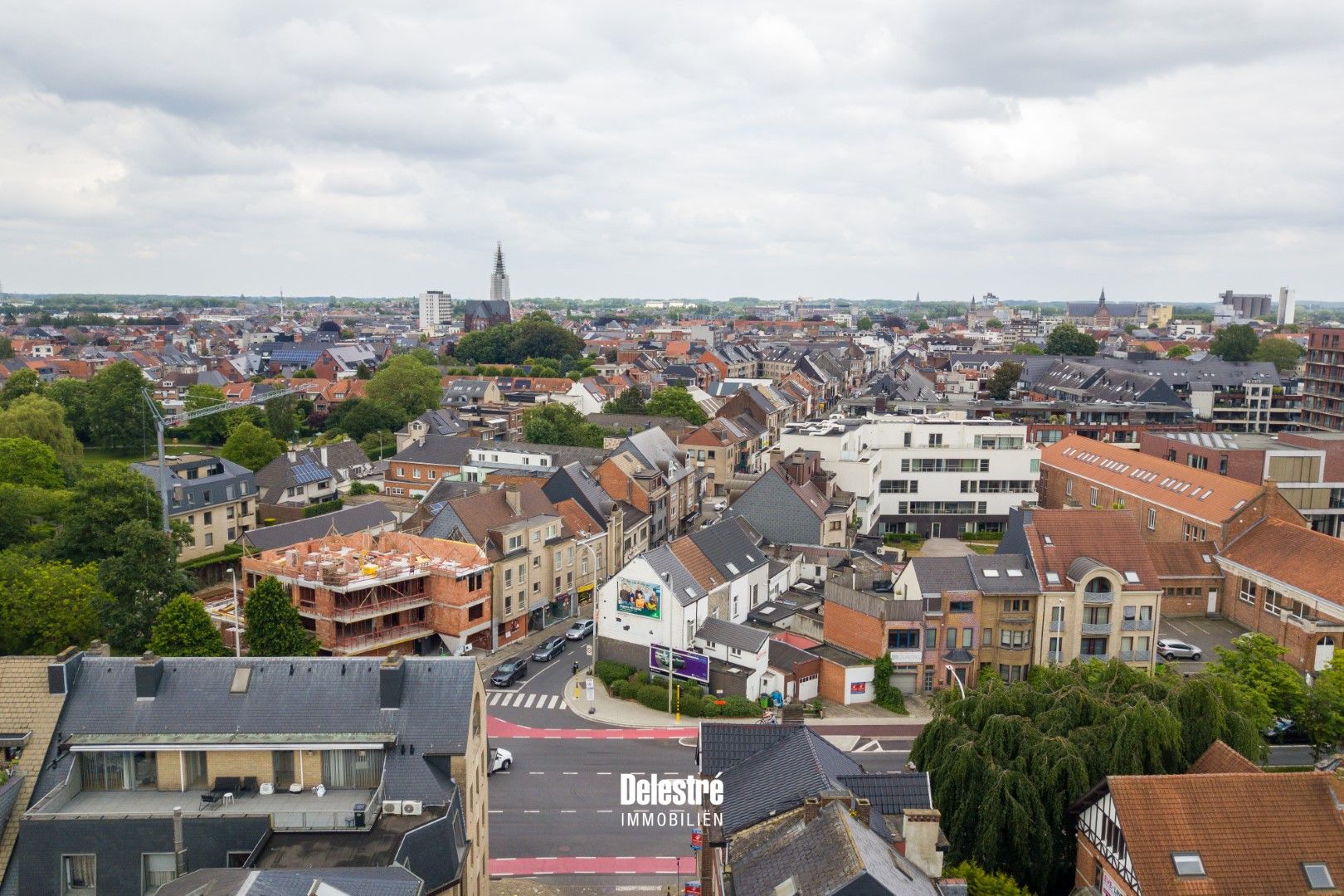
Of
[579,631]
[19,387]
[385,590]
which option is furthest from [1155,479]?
[19,387]

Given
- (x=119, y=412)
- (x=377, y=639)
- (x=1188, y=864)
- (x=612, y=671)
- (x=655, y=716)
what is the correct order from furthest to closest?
1. (x=119, y=412)
2. (x=377, y=639)
3. (x=612, y=671)
4. (x=655, y=716)
5. (x=1188, y=864)

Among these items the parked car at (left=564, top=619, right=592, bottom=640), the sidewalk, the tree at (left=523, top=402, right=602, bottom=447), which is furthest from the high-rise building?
the parked car at (left=564, top=619, right=592, bottom=640)

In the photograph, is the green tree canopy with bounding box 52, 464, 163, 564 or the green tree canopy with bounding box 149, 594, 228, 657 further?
the green tree canopy with bounding box 52, 464, 163, 564

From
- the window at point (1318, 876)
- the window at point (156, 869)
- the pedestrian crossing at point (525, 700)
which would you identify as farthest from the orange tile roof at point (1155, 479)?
the window at point (156, 869)

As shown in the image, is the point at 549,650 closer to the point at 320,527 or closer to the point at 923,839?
the point at 320,527

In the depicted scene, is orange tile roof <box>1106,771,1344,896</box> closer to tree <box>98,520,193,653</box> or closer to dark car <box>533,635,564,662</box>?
dark car <box>533,635,564,662</box>

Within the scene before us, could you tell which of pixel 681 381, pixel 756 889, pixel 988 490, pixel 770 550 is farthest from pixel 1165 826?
pixel 681 381

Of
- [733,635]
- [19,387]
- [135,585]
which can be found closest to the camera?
[135,585]
